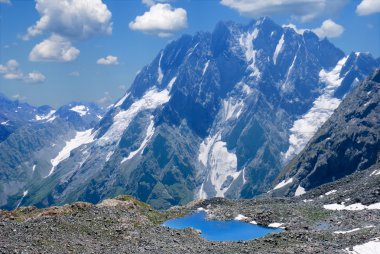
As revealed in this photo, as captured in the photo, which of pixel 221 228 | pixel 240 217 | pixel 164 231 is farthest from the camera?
pixel 240 217

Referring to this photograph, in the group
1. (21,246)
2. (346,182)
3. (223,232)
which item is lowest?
(21,246)

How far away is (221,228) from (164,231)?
909 inches

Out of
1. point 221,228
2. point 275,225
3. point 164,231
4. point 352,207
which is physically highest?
point 352,207

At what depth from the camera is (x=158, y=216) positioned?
12194 centimetres

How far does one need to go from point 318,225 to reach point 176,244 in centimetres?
3307

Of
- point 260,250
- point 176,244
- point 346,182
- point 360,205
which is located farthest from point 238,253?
point 346,182

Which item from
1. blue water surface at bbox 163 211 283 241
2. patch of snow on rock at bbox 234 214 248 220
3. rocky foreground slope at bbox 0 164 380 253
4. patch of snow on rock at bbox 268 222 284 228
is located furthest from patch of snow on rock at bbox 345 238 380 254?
patch of snow on rock at bbox 234 214 248 220

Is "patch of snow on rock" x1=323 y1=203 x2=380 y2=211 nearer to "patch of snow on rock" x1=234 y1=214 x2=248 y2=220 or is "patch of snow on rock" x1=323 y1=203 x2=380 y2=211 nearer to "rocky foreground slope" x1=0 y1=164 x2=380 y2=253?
"rocky foreground slope" x1=0 y1=164 x2=380 y2=253

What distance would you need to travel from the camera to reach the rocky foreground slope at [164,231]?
7438 centimetres

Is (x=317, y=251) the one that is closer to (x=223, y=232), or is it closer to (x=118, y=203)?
(x=223, y=232)

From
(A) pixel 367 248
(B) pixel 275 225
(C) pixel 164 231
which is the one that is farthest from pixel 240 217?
(A) pixel 367 248

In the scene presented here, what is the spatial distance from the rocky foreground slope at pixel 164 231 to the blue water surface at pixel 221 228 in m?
3.27

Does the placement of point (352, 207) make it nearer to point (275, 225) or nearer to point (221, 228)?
point (275, 225)

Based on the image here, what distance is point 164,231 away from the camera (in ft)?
298
